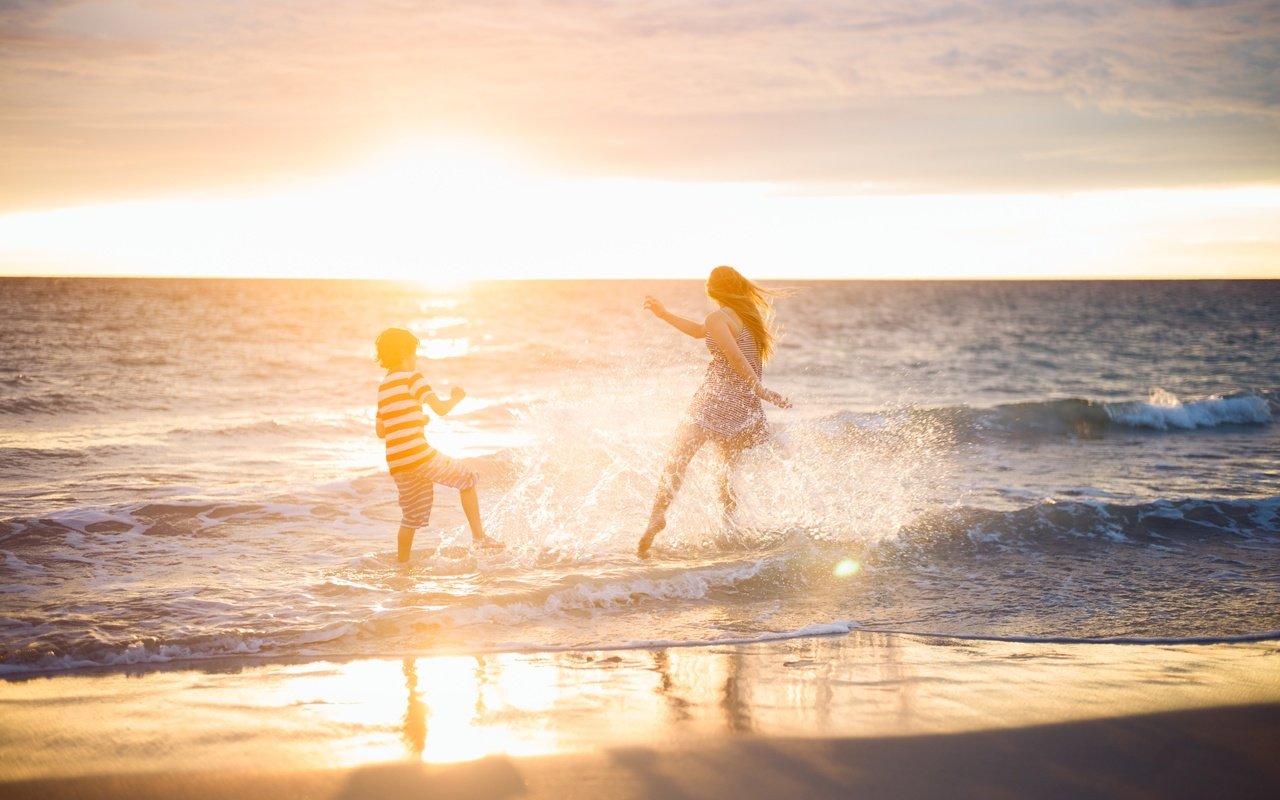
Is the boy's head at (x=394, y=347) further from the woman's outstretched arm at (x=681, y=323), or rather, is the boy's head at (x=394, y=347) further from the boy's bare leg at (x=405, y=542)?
the woman's outstretched arm at (x=681, y=323)

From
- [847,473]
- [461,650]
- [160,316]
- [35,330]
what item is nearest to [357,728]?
[461,650]

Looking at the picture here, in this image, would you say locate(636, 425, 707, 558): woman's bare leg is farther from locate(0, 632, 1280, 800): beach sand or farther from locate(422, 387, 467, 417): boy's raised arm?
locate(0, 632, 1280, 800): beach sand

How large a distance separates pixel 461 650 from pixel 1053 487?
25.8 ft

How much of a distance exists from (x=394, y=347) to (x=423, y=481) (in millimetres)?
1029

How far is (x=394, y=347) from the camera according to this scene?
6.58 metres

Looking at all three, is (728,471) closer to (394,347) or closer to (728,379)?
(728,379)

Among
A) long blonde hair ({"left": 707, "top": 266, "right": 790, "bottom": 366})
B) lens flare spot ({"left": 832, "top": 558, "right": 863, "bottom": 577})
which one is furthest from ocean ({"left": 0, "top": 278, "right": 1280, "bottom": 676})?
long blonde hair ({"left": 707, "top": 266, "right": 790, "bottom": 366})

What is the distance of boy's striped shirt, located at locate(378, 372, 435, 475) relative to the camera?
660cm

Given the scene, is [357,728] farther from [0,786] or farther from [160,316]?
[160,316]

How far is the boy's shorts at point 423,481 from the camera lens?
6.77 m

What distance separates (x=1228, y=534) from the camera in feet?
26.4

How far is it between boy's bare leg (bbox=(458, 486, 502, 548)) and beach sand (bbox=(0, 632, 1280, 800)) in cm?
217

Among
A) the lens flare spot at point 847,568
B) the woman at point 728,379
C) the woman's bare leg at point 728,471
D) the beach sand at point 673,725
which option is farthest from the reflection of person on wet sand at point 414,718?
the lens flare spot at point 847,568

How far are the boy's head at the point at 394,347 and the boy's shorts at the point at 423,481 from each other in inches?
30.3
